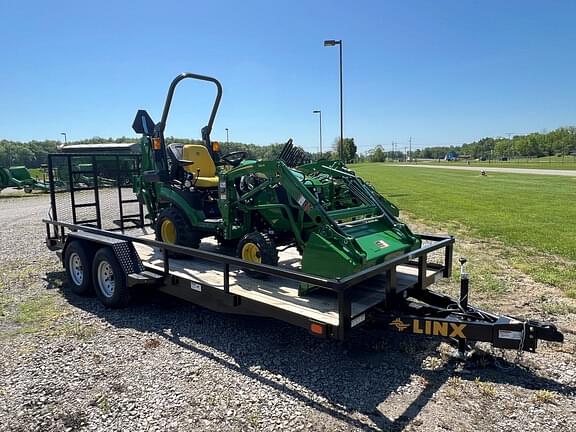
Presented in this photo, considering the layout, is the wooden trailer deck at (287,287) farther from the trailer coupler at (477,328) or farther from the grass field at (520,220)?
the grass field at (520,220)

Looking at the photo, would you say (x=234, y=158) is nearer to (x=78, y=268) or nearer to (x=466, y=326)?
(x=78, y=268)

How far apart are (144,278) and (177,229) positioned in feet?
4.14

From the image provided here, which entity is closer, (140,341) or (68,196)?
(140,341)

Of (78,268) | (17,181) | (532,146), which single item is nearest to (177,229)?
(78,268)

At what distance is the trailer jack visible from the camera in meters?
3.54

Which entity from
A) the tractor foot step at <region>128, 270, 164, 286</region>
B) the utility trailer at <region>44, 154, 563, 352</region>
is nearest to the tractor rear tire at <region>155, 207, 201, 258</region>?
the utility trailer at <region>44, 154, 563, 352</region>

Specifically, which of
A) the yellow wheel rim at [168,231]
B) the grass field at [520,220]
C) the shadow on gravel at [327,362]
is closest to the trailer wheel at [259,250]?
the shadow on gravel at [327,362]

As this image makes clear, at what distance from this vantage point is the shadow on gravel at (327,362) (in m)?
3.54

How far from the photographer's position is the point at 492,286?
20.7 feet

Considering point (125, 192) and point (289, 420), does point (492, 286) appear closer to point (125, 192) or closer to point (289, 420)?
point (289, 420)

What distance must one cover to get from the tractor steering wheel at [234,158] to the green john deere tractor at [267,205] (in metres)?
0.02

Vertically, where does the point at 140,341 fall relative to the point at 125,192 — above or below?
below

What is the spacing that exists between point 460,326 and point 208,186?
3953 mm

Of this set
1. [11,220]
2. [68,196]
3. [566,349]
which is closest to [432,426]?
[566,349]
